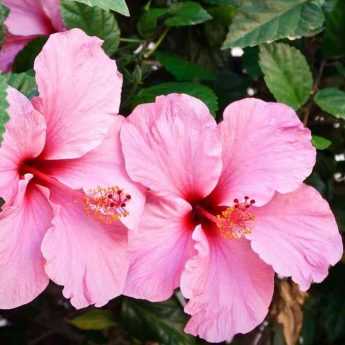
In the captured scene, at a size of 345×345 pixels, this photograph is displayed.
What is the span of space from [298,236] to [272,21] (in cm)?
32

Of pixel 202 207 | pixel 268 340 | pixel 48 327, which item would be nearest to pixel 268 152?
pixel 202 207

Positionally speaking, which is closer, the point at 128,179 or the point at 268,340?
the point at 128,179

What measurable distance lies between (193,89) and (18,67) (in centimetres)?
23

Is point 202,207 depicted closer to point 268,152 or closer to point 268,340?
point 268,152

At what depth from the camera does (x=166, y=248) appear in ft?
2.69

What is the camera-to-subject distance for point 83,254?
0.77 metres

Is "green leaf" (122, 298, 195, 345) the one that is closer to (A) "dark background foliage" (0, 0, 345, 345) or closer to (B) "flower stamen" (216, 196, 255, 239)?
(A) "dark background foliage" (0, 0, 345, 345)

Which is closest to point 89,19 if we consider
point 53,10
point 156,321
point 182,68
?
point 53,10

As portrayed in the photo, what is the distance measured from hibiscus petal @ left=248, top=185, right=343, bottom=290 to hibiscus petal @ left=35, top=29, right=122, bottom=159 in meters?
0.21

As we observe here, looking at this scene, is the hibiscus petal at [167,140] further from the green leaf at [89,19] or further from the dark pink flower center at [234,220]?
the green leaf at [89,19]

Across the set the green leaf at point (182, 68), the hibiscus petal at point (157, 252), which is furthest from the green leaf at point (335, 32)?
the hibiscus petal at point (157, 252)

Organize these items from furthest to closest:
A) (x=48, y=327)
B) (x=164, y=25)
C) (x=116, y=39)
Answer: (x=48, y=327)
(x=164, y=25)
(x=116, y=39)

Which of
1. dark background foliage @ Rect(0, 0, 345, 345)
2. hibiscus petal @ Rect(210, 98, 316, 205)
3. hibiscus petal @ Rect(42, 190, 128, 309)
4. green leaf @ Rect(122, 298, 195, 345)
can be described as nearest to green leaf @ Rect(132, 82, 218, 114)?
dark background foliage @ Rect(0, 0, 345, 345)

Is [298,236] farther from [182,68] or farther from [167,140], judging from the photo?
[182,68]
